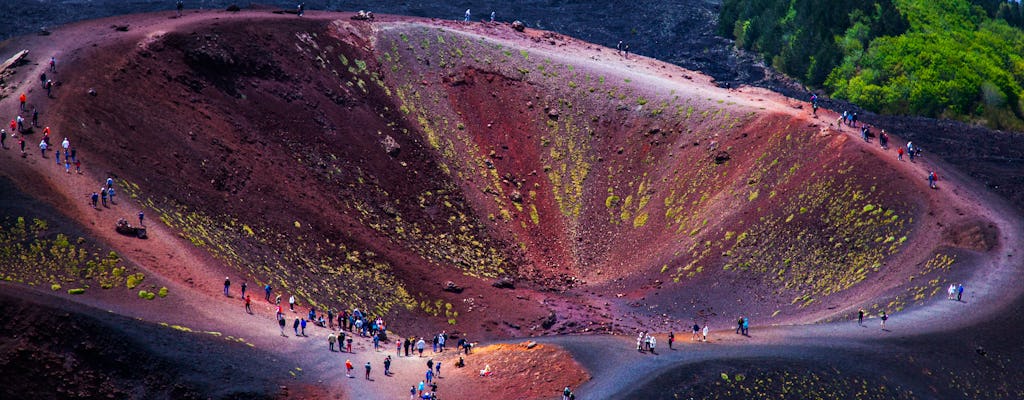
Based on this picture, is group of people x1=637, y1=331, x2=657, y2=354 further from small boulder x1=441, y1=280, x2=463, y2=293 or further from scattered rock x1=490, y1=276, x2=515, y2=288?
scattered rock x1=490, y1=276, x2=515, y2=288

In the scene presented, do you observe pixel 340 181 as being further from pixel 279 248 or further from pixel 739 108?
pixel 739 108

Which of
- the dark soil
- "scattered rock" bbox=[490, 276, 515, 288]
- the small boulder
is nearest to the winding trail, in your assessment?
the dark soil

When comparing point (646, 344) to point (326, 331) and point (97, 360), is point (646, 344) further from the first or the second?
point (97, 360)

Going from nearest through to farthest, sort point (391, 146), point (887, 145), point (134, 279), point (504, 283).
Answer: point (134, 279) → point (504, 283) → point (887, 145) → point (391, 146)

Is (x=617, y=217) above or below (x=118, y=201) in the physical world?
below

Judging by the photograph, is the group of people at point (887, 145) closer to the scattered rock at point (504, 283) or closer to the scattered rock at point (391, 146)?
the scattered rock at point (504, 283)

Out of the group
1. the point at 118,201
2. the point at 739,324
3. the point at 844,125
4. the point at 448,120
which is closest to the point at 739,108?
the point at 844,125

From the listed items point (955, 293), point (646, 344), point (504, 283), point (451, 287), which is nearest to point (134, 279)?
point (451, 287)
